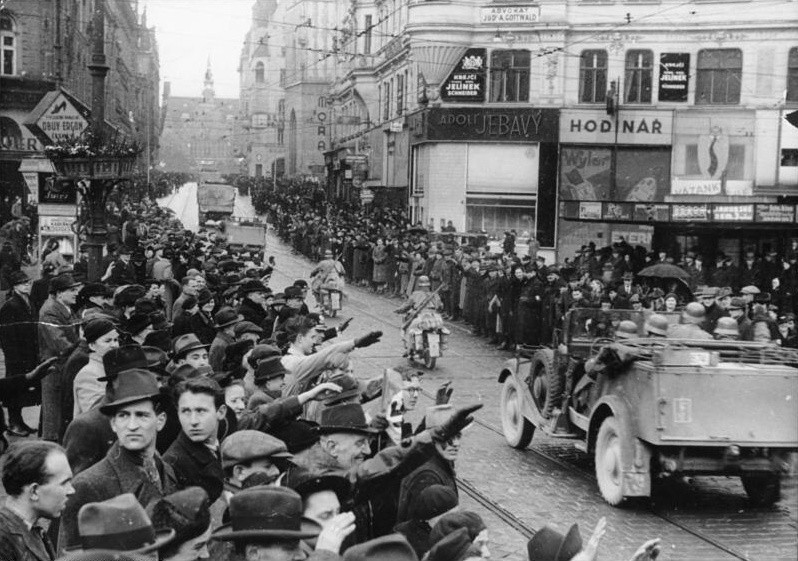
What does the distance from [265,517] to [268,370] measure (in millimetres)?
3865

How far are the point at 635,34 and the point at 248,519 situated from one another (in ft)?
120

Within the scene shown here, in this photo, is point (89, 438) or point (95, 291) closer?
point (89, 438)

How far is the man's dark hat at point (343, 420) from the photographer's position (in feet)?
20.1

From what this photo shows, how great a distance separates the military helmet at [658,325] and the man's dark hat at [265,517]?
24.8 feet

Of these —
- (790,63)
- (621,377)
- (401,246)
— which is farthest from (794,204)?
(621,377)

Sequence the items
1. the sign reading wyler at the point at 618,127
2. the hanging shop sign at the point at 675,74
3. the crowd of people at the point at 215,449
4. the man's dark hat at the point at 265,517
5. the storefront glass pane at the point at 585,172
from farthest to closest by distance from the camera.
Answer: the storefront glass pane at the point at 585,172, the sign reading wyler at the point at 618,127, the hanging shop sign at the point at 675,74, the crowd of people at the point at 215,449, the man's dark hat at the point at 265,517

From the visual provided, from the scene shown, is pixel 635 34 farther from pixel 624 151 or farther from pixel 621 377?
pixel 621 377

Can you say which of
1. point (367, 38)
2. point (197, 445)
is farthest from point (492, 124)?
point (197, 445)

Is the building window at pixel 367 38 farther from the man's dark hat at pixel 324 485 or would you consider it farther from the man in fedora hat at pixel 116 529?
the man in fedora hat at pixel 116 529

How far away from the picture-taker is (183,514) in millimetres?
4242

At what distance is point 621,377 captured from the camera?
10102 mm

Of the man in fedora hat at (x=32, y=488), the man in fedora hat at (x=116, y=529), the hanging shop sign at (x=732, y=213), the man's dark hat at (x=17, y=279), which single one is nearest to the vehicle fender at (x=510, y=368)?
the man's dark hat at (x=17, y=279)

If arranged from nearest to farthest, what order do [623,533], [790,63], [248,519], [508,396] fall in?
1. [248,519]
2. [623,533]
3. [508,396]
4. [790,63]

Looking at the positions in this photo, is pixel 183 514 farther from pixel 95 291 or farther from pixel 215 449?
pixel 95 291
